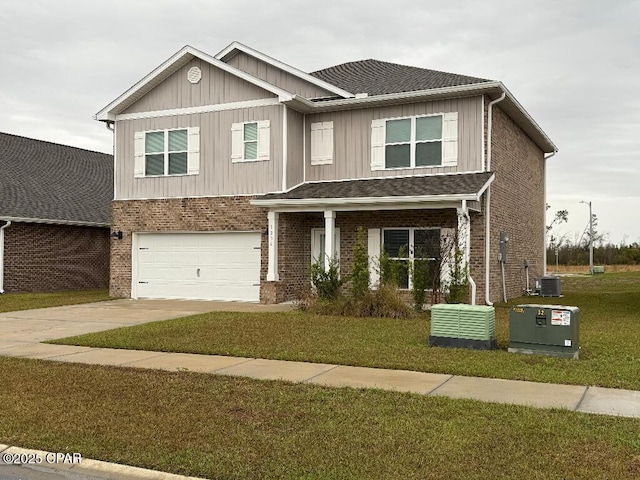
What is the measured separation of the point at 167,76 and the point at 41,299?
777 cm

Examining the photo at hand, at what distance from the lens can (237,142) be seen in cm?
1911

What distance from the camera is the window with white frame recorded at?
1731cm

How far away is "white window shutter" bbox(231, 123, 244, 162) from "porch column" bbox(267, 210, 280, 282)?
206cm

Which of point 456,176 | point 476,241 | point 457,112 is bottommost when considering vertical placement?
point 476,241

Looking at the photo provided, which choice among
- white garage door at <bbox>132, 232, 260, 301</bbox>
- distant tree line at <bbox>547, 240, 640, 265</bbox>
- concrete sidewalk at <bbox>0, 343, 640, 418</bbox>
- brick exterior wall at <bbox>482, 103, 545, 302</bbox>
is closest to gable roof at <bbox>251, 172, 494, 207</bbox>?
brick exterior wall at <bbox>482, 103, 545, 302</bbox>

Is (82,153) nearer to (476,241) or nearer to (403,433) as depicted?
(476,241)

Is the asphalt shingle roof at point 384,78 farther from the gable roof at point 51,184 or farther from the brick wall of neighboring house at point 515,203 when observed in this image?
the gable roof at point 51,184

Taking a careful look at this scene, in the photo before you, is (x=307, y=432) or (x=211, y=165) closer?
(x=307, y=432)

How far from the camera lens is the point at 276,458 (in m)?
5.11

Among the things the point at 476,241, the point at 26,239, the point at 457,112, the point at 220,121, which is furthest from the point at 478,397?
the point at 26,239

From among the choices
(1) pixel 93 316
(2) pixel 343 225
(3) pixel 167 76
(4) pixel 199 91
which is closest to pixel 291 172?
(2) pixel 343 225

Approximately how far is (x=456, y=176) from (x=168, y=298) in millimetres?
9382

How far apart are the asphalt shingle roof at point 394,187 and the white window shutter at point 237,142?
5.32ft

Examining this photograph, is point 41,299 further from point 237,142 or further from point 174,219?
point 237,142
